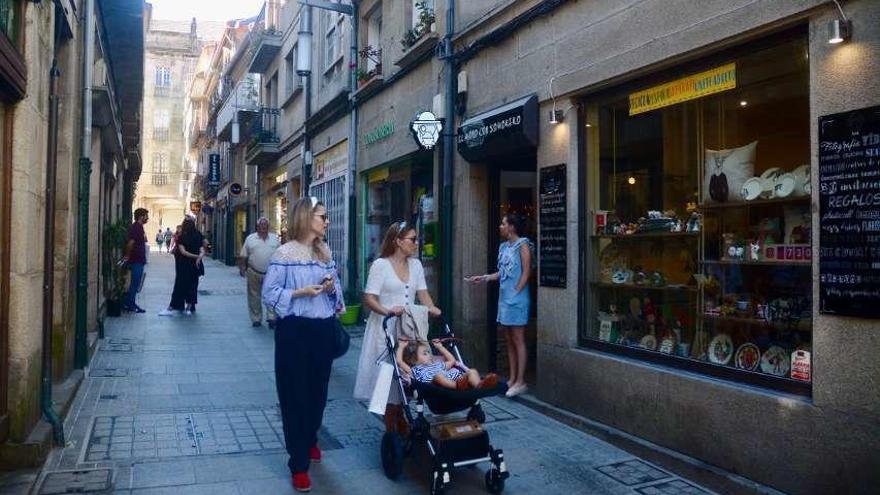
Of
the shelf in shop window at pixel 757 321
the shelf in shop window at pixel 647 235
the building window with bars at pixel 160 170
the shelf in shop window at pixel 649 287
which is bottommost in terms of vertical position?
the shelf in shop window at pixel 757 321

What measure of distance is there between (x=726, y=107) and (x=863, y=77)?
4.95ft

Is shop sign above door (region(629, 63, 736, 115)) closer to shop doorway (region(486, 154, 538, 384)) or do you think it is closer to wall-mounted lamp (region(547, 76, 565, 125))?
wall-mounted lamp (region(547, 76, 565, 125))

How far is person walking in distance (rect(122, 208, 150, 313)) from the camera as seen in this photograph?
13.8 m

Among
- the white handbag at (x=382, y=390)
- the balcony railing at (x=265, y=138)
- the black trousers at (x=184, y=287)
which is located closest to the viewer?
the white handbag at (x=382, y=390)

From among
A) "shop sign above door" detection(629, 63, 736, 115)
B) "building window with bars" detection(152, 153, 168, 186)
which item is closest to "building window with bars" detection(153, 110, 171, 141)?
"building window with bars" detection(152, 153, 168, 186)

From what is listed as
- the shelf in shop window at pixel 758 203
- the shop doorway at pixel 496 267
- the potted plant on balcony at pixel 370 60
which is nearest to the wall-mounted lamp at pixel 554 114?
the shop doorway at pixel 496 267

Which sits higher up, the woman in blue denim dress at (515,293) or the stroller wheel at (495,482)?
the woman in blue denim dress at (515,293)

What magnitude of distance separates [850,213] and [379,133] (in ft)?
31.0

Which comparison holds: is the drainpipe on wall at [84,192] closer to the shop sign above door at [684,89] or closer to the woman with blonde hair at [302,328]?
the woman with blonde hair at [302,328]

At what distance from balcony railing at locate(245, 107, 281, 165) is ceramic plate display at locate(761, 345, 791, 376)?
18493 mm

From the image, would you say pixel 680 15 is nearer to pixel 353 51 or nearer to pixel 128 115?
pixel 353 51

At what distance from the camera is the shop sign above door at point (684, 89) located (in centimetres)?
561

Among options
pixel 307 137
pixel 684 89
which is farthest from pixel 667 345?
pixel 307 137

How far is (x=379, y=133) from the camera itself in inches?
513
